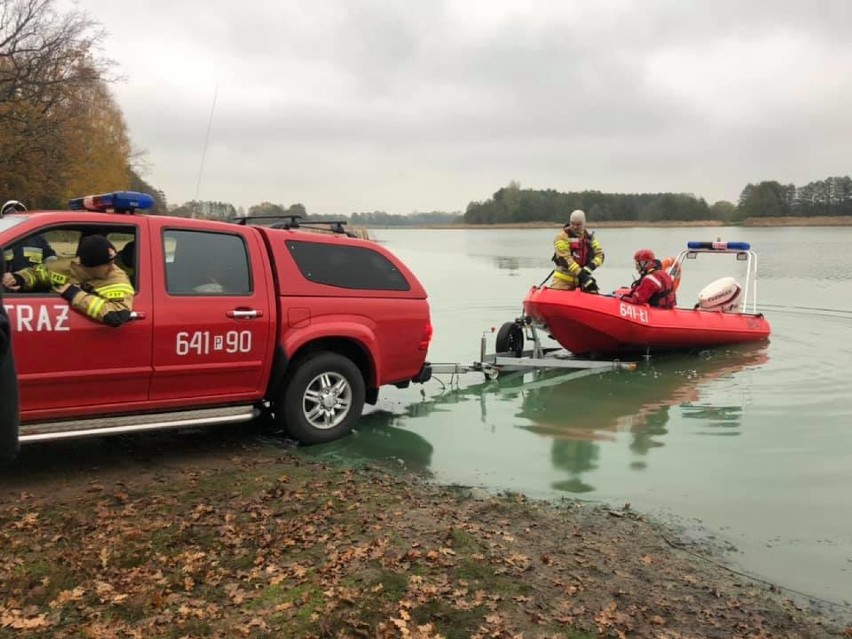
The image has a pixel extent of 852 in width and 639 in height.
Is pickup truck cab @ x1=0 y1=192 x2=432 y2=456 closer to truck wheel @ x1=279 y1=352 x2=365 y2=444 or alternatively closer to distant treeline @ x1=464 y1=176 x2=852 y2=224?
truck wheel @ x1=279 y1=352 x2=365 y2=444

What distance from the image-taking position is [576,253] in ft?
38.3

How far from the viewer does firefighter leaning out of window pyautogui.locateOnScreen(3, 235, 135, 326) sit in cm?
536

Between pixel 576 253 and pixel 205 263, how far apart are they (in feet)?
22.6

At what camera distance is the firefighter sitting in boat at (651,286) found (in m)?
11.9

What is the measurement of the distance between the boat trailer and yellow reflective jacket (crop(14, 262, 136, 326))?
153 inches

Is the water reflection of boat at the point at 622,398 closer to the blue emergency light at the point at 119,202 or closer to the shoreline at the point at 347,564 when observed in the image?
the shoreline at the point at 347,564

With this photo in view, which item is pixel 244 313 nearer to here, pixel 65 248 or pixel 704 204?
pixel 65 248

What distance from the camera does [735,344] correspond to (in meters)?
13.4

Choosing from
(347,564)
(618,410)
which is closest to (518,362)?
(618,410)

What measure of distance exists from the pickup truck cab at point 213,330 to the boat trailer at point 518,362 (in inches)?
72.4

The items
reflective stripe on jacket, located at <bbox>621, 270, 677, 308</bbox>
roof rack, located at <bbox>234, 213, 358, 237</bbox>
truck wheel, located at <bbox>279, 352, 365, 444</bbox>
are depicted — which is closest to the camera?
A: truck wheel, located at <bbox>279, 352, 365, 444</bbox>

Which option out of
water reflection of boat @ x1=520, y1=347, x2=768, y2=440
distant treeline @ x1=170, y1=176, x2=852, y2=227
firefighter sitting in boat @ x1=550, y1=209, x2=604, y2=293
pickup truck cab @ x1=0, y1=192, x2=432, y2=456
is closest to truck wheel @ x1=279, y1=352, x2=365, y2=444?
pickup truck cab @ x1=0, y1=192, x2=432, y2=456


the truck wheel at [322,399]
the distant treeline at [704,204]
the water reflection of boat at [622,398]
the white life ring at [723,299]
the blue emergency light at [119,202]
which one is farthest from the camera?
the distant treeline at [704,204]

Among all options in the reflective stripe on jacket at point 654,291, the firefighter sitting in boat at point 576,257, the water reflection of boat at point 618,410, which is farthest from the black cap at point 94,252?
the reflective stripe on jacket at point 654,291
